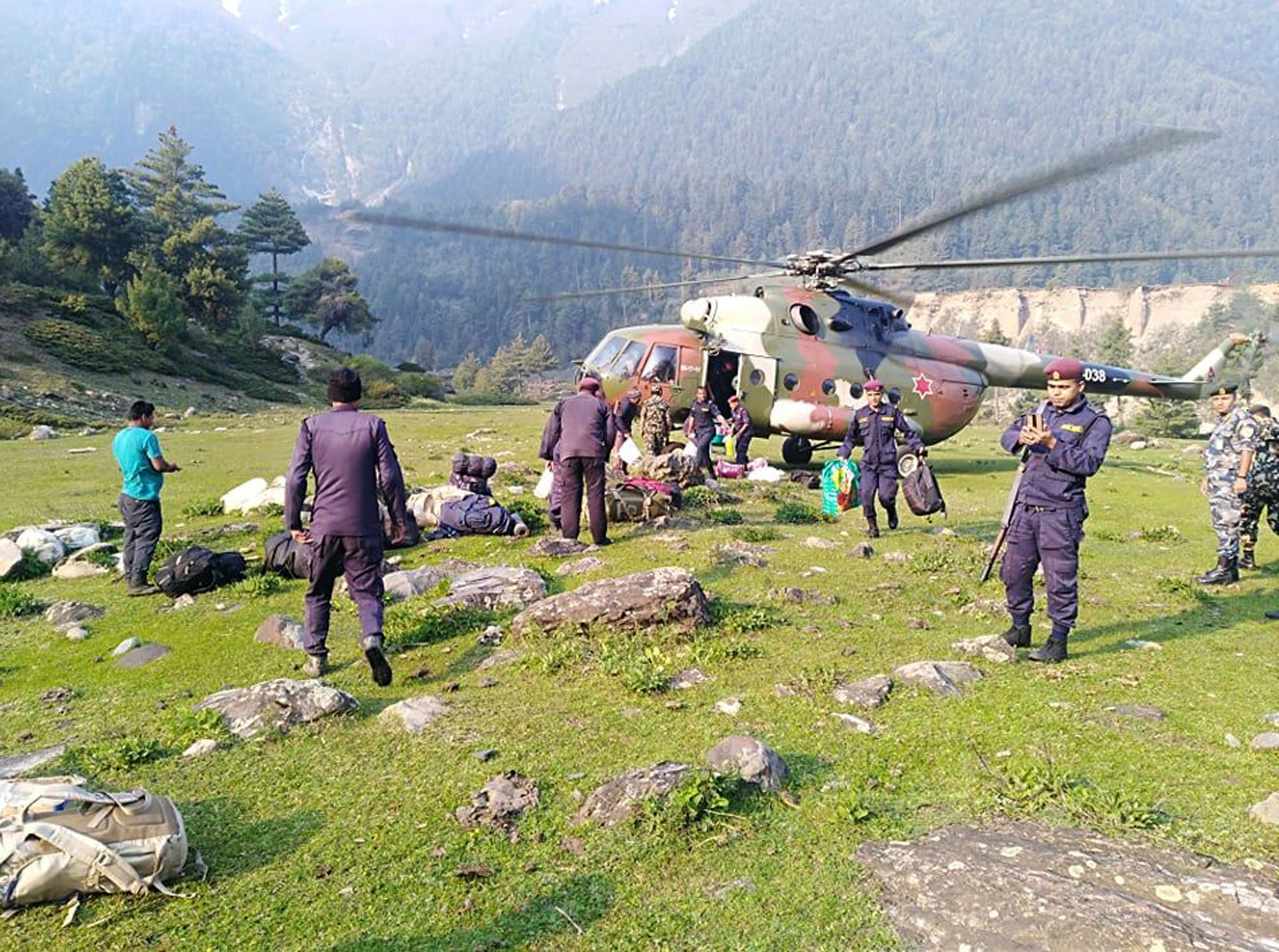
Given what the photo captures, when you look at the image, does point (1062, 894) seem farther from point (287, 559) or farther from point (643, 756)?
point (287, 559)

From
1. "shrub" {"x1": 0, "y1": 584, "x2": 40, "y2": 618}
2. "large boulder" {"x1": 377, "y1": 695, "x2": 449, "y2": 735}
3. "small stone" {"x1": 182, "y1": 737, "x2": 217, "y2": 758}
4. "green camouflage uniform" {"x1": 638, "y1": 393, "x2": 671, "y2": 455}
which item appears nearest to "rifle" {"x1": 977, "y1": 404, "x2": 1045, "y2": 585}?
"large boulder" {"x1": 377, "y1": 695, "x2": 449, "y2": 735}

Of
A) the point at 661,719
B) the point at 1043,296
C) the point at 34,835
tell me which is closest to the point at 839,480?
the point at 661,719

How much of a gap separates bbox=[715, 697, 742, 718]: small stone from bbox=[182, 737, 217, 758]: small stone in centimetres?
311

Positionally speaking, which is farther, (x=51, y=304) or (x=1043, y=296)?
(x=1043, y=296)

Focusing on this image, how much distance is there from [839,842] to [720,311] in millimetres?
13104

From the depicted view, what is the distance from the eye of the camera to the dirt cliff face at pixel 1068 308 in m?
128

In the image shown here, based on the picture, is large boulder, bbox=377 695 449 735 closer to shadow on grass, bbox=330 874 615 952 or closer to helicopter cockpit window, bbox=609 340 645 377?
shadow on grass, bbox=330 874 615 952

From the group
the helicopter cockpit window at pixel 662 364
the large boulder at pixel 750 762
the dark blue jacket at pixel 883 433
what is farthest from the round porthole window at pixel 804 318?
the large boulder at pixel 750 762

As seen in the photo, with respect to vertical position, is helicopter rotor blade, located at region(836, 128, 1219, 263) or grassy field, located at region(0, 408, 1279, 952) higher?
helicopter rotor blade, located at region(836, 128, 1219, 263)

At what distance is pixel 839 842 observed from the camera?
142 inches

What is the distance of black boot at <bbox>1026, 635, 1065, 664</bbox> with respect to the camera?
227 inches

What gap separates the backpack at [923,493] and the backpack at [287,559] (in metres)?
7.46

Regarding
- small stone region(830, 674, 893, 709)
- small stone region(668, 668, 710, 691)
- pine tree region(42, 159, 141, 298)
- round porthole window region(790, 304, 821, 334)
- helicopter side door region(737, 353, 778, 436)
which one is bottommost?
small stone region(668, 668, 710, 691)

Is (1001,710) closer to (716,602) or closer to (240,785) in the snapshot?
(716,602)
